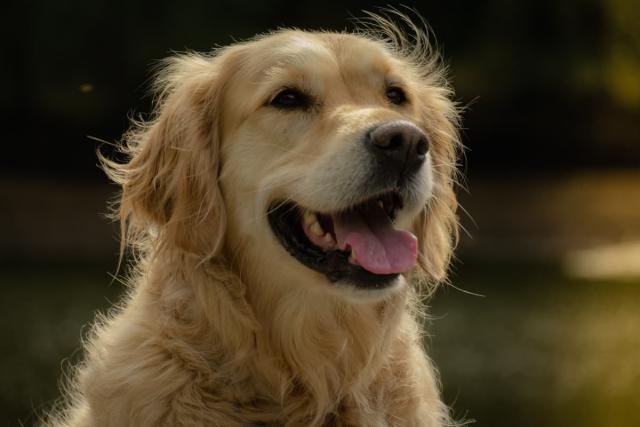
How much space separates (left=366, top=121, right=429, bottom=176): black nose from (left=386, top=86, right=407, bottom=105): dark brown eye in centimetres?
59

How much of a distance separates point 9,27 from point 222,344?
1626 centimetres

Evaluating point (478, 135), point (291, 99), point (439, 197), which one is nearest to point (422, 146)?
point (291, 99)

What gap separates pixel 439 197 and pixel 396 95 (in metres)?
0.49

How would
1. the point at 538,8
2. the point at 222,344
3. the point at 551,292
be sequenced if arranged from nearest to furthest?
1. the point at 222,344
2. the point at 551,292
3. the point at 538,8

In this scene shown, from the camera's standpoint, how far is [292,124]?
14.1ft


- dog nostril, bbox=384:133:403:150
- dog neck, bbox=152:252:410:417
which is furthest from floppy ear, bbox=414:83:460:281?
dog nostril, bbox=384:133:403:150

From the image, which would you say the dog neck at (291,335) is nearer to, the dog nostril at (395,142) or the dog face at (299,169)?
the dog face at (299,169)

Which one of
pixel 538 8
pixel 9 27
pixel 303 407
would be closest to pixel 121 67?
pixel 9 27

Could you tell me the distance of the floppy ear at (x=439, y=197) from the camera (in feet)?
15.5

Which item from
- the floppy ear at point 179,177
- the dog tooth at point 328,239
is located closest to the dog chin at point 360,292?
the dog tooth at point 328,239

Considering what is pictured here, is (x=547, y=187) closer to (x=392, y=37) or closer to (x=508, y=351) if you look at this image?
(x=508, y=351)

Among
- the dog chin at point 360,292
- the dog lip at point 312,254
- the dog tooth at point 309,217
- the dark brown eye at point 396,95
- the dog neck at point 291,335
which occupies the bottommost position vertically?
the dog neck at point 291,335

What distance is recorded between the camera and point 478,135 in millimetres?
20641

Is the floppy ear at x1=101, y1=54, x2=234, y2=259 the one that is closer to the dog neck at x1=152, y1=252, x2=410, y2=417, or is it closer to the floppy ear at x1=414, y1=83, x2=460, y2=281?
the dog neck at x1=152, y1=252, x2=410, y2=417
